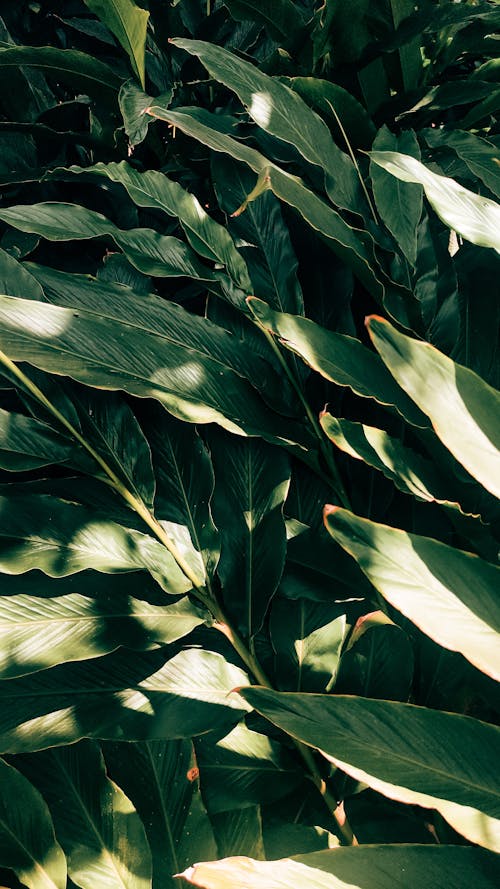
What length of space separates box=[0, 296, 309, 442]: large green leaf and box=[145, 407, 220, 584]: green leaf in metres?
0.05

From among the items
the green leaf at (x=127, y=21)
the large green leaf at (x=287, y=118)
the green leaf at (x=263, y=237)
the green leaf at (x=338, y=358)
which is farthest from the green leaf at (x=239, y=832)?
the green leaf at (x=127, y=21)

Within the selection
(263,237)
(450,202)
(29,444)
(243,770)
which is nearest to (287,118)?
(263,237)

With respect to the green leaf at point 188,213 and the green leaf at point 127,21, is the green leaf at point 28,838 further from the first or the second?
the green leaf at point 127,21

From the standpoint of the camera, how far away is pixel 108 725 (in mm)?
553

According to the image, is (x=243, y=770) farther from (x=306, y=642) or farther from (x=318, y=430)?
(x=318, y=430)

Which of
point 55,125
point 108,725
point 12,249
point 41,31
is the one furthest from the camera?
point 41,31

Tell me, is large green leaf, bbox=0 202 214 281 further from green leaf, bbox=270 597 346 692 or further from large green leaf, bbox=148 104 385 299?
green leaf, bbox=270 597 346 692

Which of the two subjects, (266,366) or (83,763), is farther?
(266,366)

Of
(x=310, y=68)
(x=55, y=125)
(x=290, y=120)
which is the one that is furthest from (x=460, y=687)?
(x=55, y=125)

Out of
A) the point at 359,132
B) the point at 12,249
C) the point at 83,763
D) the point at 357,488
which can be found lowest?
the point at 83,763

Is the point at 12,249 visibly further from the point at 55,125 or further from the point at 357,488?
the point at 357,488

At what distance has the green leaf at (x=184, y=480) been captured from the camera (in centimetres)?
66

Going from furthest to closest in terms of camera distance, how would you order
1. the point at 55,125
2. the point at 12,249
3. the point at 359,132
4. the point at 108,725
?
1. the point at 55,125
2. the point at 359,132
3. the point at 12,249
4. the point at 108,725

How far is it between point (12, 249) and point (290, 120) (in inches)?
13.6
